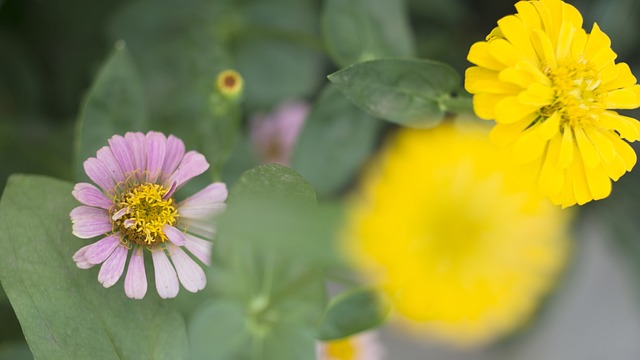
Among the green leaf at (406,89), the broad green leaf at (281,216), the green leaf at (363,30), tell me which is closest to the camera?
the broad green leaf at (281,216)

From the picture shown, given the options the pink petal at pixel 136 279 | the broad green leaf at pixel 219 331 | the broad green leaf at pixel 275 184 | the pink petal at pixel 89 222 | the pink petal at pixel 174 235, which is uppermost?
the broad green leaf at pixel 275 184

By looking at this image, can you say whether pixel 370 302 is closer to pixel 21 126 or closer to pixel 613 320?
pixel 21 126

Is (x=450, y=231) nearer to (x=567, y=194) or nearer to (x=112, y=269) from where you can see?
(x=567, y=194)

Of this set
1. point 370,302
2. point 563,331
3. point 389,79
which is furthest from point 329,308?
point 563,331

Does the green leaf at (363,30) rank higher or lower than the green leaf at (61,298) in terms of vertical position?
higher

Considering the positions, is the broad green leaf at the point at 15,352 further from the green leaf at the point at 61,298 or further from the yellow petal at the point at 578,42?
the yellow petal at the point at 578,42

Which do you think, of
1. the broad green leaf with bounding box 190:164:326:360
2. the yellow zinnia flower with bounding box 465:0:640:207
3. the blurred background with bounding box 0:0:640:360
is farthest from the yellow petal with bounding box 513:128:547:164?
the blurred background with bounding box 0:0:640:360

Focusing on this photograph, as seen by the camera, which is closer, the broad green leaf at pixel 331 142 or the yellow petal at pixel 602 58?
the yellow petal at pixel 602 58

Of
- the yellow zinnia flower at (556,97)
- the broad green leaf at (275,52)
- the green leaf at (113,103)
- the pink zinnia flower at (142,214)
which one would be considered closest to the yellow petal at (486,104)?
the yellow zinnia flower at (556,97)
